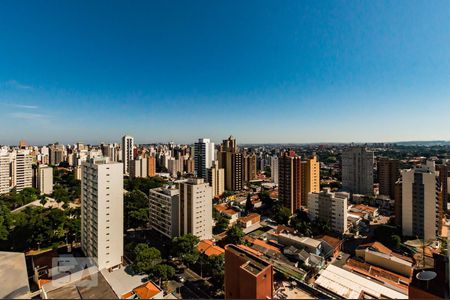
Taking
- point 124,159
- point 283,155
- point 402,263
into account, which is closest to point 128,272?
point 402,263

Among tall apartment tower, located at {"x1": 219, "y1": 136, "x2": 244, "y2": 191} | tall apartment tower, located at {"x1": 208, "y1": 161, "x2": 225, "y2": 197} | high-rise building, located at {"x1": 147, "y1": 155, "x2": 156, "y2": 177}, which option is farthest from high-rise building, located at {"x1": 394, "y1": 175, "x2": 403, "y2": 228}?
high-rise building, located at {"x1": 147, "y1": 155, "x2": 156, "y2": 177}

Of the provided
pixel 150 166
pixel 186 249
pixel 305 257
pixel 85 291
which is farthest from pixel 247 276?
pixel 150 166

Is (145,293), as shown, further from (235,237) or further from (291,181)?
(291,181)

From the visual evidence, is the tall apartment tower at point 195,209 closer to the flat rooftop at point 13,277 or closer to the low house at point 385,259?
the flat rooftop at point 13,277

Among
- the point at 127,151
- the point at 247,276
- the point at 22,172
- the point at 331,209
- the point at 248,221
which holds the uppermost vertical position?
the point at 127,151

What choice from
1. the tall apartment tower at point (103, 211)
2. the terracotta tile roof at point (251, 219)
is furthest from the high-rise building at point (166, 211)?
the terracotta tile roof at point (251, 219)
